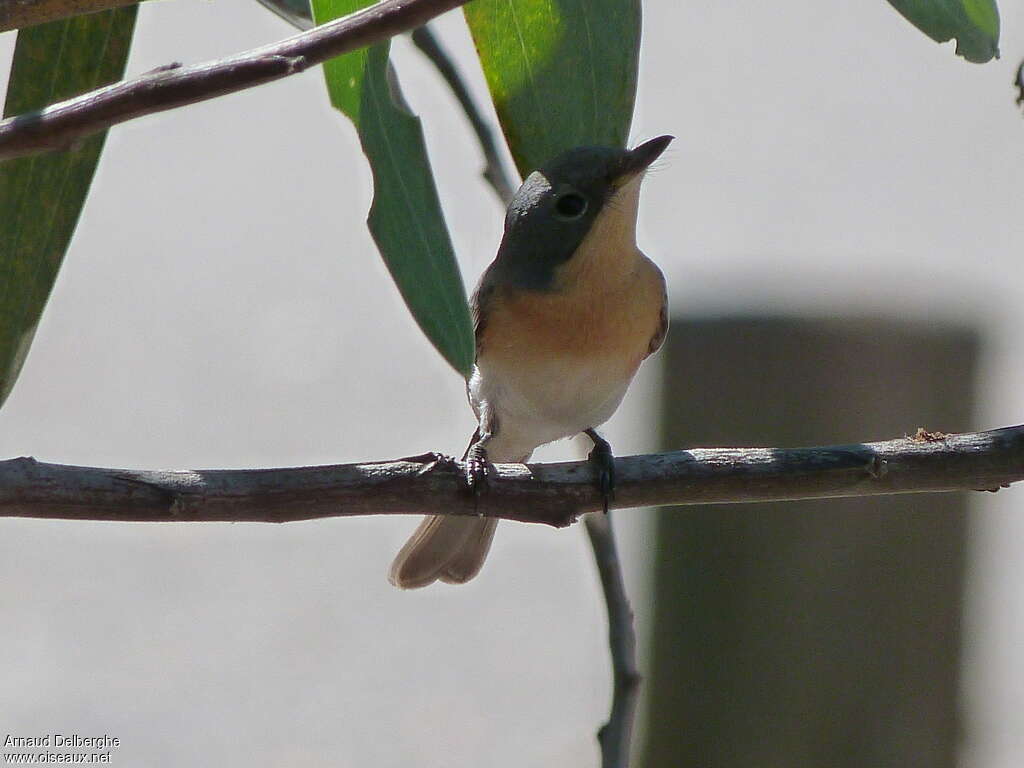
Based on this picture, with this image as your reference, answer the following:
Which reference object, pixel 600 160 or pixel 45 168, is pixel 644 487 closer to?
pixel 45 168

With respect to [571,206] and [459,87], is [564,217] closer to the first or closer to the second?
[571,206]

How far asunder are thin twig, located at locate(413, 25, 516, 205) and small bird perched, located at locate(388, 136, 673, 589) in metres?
0.36

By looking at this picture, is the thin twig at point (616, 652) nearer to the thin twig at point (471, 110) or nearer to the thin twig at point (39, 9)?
the thin twig at point (471, 110)

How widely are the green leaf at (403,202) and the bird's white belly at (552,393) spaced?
1.06 m

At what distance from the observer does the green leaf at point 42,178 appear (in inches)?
49.5

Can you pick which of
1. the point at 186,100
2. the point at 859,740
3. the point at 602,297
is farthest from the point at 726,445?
the point at 186,100

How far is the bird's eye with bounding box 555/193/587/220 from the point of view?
7.25 feet

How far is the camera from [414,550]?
2.36 metres

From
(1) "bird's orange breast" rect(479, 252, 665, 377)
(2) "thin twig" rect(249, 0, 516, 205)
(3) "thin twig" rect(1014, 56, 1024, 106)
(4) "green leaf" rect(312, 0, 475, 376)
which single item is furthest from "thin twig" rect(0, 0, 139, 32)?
(1) "bird's orange breast" rect(479, 252, 665, 377)

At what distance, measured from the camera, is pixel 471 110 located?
1674mm

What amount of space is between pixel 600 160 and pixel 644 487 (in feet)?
3.12

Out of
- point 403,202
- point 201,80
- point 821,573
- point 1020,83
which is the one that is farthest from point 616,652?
point 821,573

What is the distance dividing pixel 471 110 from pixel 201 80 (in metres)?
1.02

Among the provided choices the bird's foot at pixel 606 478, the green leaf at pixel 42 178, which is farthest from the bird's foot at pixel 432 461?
the green leaf at pixel 42 178
